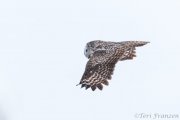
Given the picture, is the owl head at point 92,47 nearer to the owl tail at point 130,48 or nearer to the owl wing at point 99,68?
the owl wing at point 99,68

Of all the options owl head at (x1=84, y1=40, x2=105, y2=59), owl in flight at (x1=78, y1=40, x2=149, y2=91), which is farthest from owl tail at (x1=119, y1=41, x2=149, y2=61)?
owl head at (x1=84, y1=40, x2=105, y2=59)

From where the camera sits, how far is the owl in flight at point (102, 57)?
3.64 m

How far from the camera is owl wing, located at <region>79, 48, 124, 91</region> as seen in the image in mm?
3633

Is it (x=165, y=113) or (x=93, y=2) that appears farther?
(x=93, y=2)

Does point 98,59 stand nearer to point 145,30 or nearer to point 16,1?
point 145,30

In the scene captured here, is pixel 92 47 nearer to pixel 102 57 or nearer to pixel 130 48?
pixel 102 57

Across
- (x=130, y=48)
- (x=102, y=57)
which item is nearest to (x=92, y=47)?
(x=102, y=57)

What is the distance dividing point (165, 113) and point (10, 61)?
0.92 meters

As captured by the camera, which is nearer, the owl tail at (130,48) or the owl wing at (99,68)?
the owl wing at (99,68)

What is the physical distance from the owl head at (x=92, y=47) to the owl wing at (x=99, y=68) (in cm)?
3

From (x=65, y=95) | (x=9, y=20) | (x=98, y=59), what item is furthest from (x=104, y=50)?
(x=9, y=20)

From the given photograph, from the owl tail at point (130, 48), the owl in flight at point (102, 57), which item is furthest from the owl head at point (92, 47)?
the owl tail at point (130, 48)

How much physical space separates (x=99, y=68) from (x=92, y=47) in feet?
0.56

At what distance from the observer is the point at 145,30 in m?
3.90
